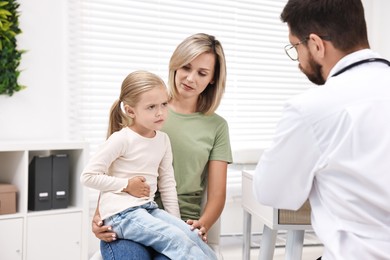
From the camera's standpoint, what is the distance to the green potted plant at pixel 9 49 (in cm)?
251

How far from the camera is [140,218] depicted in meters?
1.55

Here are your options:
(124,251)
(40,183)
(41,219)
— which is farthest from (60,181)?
(124,251)

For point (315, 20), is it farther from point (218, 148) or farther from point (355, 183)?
point (218, 148)

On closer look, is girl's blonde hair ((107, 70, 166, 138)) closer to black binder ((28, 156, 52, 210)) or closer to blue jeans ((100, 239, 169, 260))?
blue jeans ((100, 239, 169, 260))

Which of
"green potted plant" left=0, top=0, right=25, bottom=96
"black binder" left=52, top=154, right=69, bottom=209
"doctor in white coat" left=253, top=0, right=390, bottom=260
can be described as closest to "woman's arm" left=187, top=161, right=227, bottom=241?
"doctor in white coat" left=253, top=0, right=390, bottom=260

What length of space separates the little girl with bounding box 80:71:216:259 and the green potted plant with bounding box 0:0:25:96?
42.9 inches

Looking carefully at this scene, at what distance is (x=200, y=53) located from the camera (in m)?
1.85

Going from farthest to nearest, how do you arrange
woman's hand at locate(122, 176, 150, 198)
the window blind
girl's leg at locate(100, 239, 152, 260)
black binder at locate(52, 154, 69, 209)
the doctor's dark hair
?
1. the window blind
2. black binder at locate(52, 154, 69, 209)
3. woman's hand at locate(122, 176, 150, 198)
4. girl's leg at locate(100, 239, 152, 260)
5. the doctor's dark hair

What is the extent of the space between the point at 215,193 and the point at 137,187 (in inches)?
17.0

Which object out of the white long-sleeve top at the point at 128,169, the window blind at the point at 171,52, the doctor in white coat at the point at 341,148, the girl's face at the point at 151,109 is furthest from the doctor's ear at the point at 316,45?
the window blind at the point at 171,52

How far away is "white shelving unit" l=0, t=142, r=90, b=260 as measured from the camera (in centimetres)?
226

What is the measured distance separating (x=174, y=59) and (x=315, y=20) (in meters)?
0.75

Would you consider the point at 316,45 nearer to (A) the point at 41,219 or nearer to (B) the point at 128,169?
(B) the point at 128,169

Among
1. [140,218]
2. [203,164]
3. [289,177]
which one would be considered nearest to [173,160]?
[203,164]
